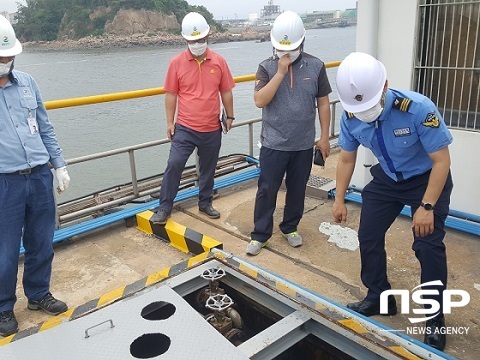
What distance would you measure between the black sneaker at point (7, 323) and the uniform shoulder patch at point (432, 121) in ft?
8.84

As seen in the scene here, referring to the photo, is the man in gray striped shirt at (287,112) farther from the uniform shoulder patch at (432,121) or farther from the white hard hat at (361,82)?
the uniform shoulder patch at (432,121)

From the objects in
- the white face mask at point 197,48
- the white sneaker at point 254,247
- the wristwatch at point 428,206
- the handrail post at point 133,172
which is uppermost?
the white face mask at point 197,48

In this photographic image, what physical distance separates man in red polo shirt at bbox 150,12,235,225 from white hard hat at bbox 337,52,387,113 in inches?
73.1

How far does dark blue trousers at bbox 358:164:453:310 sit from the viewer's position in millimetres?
2420

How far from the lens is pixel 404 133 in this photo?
91.6 inches

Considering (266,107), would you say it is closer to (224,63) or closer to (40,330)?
(224,63)

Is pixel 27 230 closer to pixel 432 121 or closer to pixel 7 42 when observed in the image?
pixel 7 42

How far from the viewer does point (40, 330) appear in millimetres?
1945

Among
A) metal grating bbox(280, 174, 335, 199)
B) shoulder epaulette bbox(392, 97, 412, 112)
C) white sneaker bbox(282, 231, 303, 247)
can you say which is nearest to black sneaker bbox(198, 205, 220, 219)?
white sneaker bbox(282, 231, 303, 247)

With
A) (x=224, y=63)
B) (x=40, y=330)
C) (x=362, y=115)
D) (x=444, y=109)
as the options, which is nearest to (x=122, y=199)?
(x=224, y=63)

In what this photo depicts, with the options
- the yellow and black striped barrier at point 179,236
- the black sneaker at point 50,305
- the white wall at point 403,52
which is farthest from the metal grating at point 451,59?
the black sneaker at point 50,305

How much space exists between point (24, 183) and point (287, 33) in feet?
6.58

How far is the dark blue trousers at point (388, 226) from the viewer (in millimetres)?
2420

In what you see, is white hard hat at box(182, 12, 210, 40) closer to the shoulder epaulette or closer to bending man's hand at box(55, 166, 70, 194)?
bending man's hand at box(55, 166, 70, 194)
